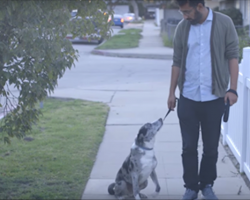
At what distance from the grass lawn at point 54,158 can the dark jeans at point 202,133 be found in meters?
1.18

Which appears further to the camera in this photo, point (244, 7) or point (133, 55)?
point (244, 7)

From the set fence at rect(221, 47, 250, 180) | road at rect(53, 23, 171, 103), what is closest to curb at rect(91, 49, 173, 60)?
road at rect(53, 23, 171, 103)

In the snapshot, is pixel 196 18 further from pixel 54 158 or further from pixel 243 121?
pixel 54 158

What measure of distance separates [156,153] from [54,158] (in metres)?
1.39

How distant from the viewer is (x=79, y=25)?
4.63 meters

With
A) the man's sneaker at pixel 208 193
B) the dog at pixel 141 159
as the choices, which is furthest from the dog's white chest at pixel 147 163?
the man's sneaker at pixel 208 193

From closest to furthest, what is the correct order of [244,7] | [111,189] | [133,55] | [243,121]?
[111,189], [243,121], [133,55], [244,7]

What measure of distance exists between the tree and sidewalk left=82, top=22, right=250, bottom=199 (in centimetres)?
116

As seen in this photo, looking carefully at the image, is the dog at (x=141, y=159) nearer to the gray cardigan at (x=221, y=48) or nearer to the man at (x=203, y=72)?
the man at (x=203, y=72)

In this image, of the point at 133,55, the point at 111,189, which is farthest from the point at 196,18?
the point at 133,55

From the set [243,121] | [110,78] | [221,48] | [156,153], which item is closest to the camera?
[221,48]

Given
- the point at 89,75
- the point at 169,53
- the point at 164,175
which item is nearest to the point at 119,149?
the point at 164,175

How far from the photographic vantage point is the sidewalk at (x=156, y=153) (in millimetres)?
4586

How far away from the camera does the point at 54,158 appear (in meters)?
5.60
